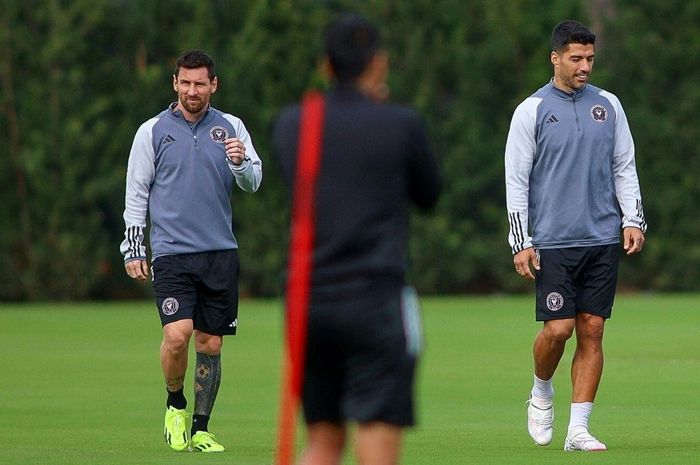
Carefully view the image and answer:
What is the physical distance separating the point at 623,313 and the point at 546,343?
15.4 metres

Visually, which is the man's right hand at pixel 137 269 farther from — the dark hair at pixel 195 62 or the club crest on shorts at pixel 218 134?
the dark hair at pixel 195 62

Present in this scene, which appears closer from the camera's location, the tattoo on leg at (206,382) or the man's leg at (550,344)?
the man's leg at (550,344)

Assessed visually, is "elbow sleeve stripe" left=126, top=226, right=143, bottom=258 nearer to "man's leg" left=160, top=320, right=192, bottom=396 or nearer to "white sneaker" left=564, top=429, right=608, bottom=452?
"man's leg" left=160, top=320, right=192, bottom=396

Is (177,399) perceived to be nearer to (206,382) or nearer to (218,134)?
(206,382)

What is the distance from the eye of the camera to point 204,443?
1062 centimetres

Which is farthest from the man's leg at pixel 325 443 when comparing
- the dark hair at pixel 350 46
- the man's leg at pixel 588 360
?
the man's leg at pixel 588 360

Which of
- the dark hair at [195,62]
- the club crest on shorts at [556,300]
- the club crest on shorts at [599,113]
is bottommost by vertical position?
the club crest on shorts at [556,300]

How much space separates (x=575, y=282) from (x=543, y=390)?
0.71 m

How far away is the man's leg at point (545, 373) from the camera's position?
10.6 m

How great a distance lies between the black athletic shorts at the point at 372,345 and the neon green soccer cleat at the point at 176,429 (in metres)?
4.56

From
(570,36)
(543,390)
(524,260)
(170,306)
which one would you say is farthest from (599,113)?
(170,306)

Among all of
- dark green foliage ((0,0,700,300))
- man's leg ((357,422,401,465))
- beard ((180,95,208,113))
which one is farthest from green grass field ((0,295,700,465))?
dark green foliage ((0,0,700,300))

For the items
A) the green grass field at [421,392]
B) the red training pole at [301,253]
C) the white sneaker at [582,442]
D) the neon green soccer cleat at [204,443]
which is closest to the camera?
the red training pole at [301,253]

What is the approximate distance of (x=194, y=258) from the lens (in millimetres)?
10727
